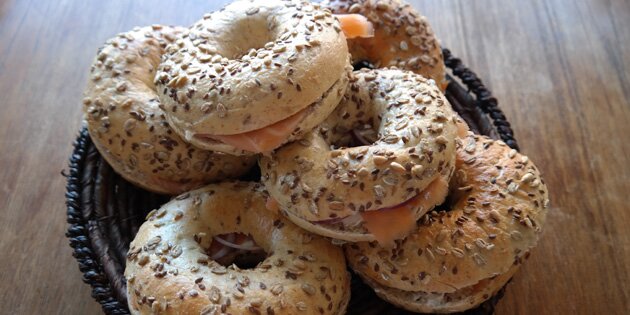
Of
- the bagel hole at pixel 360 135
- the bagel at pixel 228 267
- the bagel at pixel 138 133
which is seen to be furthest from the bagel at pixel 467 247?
the bagel at pixel 138 133

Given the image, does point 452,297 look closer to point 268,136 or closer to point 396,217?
point 396,217

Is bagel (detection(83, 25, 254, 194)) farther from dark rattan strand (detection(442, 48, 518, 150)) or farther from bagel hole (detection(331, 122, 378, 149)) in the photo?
dark rattan strand (detection(442, 48, 518, 150))

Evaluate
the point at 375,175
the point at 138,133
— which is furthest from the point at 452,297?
the point at 138,133

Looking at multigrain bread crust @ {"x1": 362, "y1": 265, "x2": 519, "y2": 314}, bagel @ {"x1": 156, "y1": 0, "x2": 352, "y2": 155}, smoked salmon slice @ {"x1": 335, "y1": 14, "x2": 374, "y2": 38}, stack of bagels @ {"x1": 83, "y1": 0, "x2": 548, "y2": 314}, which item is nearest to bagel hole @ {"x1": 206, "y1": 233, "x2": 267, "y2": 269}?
stack of bagels @ {"x1": 83, "y1": 0, "x2": 548, "y2": 314}

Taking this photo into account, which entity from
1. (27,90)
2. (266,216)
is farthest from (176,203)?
(27,90)

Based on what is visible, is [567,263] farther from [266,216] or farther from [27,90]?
[27,90]

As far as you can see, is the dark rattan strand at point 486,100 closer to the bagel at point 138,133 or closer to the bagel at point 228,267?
the bagel at point 228,267
